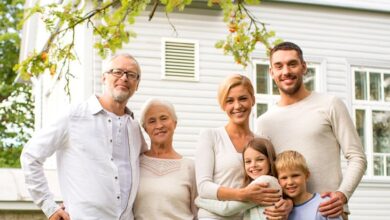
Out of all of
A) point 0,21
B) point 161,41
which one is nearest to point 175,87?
point 161,41

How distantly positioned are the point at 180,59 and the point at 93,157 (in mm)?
7761

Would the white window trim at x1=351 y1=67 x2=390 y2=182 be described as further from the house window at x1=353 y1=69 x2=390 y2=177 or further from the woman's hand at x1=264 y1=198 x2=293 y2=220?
the woman's hand at x1=264 y1=198 x2=293 y2=220

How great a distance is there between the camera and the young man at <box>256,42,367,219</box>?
4207 millimetres

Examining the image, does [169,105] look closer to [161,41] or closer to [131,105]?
[131,105]

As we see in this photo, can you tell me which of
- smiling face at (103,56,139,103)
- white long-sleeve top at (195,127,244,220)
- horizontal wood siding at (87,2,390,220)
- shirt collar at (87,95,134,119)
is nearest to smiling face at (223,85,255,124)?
white long-sleeve top at (195,127,244,220)

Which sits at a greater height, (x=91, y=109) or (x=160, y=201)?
(x=91, y=109)

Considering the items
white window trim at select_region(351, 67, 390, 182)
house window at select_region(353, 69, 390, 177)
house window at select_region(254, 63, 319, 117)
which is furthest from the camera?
house window at select_region(353, 69, 390, 177)

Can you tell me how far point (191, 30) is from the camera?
12211 millimetres

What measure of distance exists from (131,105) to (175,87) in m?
0.90

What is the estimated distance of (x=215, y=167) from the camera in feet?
14.1

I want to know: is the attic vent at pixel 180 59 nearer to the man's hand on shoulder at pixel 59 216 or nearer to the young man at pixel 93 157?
the young man at pixel 93 157

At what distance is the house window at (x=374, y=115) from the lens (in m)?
12.9

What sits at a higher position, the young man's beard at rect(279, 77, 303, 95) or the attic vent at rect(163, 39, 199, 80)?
the attic vent at rect(163, 39, 199, 80)

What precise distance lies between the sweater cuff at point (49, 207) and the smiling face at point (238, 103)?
1140 millimetres
